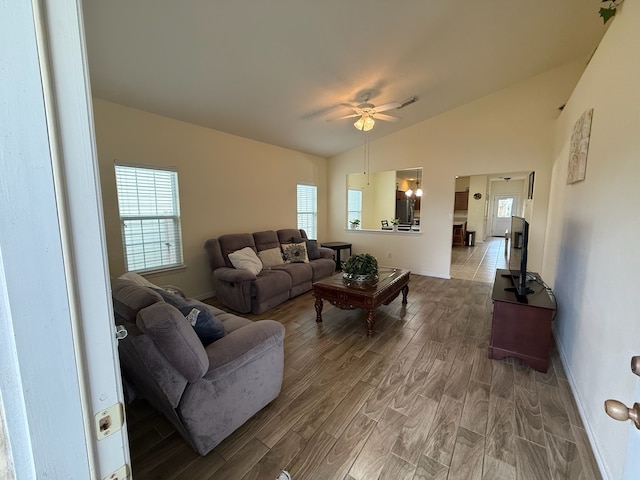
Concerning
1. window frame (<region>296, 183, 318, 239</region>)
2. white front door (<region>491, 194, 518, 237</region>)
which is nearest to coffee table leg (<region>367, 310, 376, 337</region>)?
window frame (<region>296, 183, 318, 239</region>)

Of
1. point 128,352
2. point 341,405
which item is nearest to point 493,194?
point 341,405

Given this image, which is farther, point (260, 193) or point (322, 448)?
point (260, 193)

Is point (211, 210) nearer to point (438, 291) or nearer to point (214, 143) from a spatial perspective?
point (214, 143)

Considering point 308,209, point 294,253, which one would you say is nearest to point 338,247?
point 308,209

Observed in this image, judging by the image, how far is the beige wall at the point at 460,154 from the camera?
4.10m

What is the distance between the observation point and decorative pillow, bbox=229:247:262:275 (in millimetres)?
3754

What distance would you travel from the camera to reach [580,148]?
2424 mm

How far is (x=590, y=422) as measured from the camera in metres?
1.67

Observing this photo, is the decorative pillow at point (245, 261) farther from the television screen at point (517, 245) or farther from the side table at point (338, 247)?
the television screen at point (517, 245)

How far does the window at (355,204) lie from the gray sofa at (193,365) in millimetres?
5712

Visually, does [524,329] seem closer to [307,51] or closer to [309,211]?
[307,51]

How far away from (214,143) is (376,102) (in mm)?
2481

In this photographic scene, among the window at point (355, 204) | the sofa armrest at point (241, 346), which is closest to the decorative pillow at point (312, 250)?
the window at point (355, 204)

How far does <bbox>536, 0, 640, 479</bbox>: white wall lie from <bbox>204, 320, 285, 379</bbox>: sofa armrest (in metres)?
1.79
